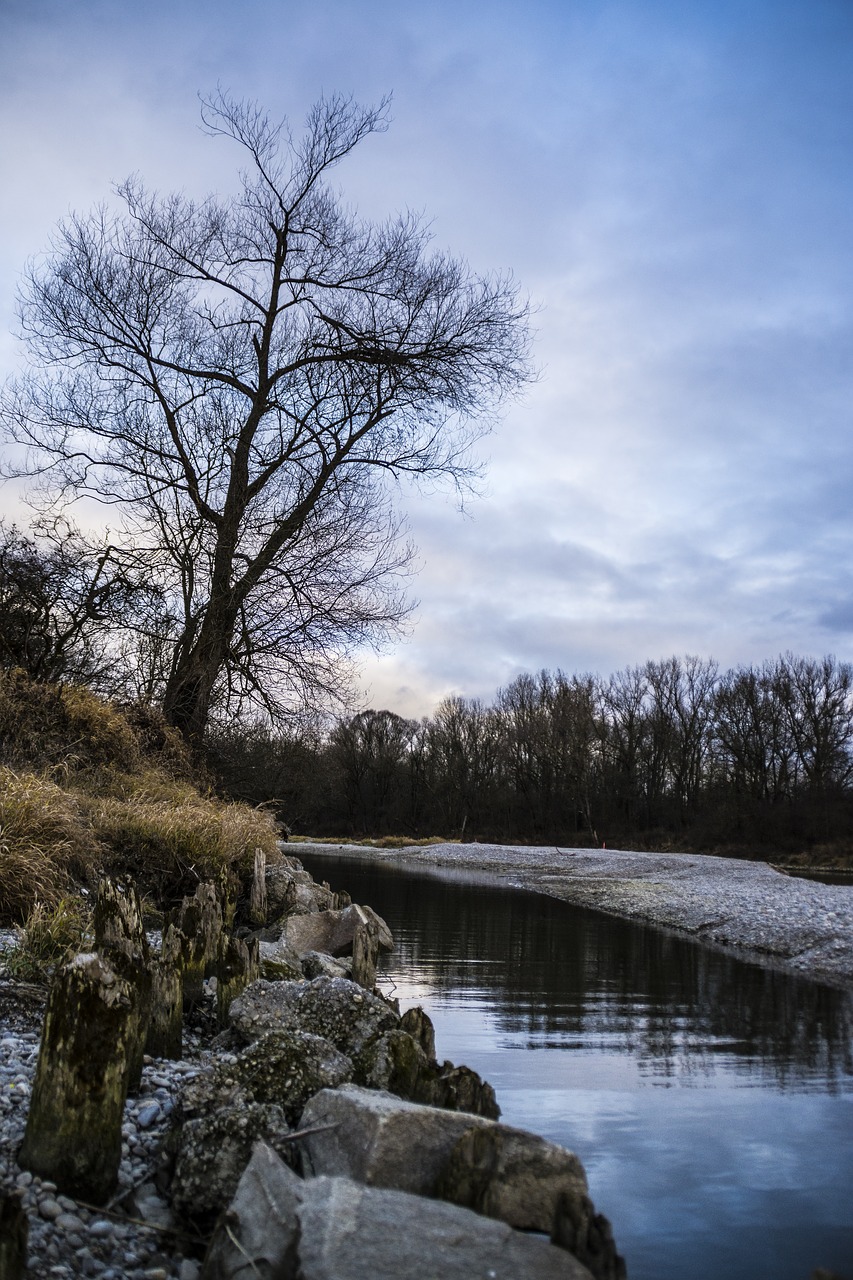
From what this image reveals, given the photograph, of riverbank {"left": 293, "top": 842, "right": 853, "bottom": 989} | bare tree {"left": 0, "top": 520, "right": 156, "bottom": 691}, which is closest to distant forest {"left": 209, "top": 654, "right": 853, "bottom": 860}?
riverbank {"left": 293, "top": 842, "right": 853, "bottom": 989}

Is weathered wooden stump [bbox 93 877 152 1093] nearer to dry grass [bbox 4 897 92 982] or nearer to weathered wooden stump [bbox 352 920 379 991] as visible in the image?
dry grass [bbox 4 897 92 982]

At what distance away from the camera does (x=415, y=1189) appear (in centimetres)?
297

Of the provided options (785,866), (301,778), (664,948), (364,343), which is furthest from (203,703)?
(785,866)

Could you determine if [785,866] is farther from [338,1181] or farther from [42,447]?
[338,1181]

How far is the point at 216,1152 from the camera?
3078mm

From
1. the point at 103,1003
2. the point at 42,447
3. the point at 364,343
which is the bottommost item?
the point at 103,1003

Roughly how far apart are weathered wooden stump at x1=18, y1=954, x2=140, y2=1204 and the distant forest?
Result: 114 ft

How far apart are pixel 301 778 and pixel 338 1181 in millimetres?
16054

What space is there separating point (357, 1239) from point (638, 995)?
6665 millimetres

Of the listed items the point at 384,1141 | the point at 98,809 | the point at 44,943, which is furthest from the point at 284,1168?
the point at 98,809

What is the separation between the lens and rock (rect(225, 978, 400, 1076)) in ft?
14.4

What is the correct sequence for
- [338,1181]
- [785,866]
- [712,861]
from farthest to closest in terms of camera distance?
[785,866] → [712,861] → [338,1181]

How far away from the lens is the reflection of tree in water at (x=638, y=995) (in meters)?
6.28

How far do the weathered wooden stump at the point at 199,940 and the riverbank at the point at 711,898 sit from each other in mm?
6562
